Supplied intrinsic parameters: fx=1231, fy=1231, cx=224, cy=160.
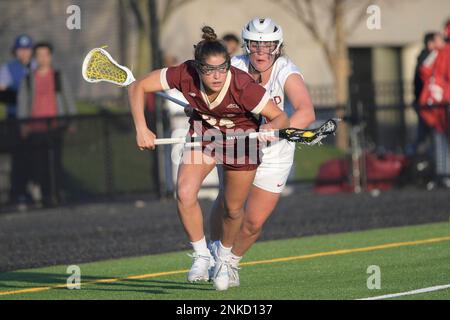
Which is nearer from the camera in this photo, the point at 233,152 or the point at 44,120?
the point at 233,152

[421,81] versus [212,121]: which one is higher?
[421,81]

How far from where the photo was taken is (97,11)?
2823cm

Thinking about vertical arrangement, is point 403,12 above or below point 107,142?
above

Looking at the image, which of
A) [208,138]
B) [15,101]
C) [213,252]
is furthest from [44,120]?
[208,138]

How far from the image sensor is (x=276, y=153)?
9.53 meters

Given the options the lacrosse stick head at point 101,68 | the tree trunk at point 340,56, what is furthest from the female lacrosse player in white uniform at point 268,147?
the tree trunk at point 340,56

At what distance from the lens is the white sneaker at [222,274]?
29.7 feet

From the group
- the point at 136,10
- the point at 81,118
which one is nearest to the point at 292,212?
the point at 81,118

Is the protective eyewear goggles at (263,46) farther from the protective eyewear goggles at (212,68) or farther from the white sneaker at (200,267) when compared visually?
the white sneaker at (200,267)

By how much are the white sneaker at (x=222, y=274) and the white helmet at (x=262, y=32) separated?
5.48ft

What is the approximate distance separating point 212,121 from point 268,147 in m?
Answer: 0.66

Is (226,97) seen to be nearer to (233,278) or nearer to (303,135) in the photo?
(303,135)
